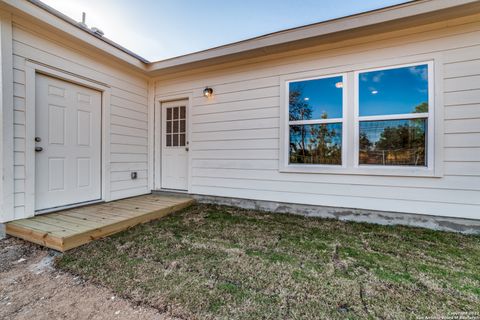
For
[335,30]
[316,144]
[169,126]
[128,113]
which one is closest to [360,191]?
[316,144]

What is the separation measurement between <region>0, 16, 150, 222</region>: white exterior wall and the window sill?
9.55 ft

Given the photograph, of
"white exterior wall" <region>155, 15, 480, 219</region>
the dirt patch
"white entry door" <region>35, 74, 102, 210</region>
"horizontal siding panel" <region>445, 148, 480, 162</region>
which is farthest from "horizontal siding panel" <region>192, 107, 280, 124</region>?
the dirt patch

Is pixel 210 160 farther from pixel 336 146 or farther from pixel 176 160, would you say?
pixel 336 146

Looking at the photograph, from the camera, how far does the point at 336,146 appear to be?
10.8 feet

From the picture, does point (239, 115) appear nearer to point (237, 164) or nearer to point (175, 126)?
point (237, 164)

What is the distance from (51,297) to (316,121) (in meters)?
3.53

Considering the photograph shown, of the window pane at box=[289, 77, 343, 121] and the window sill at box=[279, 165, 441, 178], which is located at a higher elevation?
the window pane at box=[289, 77, 343, 121]

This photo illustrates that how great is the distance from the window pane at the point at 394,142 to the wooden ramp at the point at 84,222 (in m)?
3.14

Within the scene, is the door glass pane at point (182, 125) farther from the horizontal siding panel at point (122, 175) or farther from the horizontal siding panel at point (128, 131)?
the horizontal siding panel at point (122, 175)

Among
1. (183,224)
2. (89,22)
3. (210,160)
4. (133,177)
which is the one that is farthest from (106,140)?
(89,22)

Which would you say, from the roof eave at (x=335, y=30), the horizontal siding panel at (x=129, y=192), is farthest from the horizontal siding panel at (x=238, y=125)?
the horizontal siding panel at (x=129, y=192)

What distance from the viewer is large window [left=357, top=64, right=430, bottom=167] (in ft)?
9.43

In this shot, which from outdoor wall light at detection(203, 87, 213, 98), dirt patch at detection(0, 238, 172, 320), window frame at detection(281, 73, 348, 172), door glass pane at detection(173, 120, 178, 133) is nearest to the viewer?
dirt patch at detection(0, 238, 172, 320)

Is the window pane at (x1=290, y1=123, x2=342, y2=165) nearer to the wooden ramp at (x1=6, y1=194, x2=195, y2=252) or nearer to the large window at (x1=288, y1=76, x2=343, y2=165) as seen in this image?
the large window at (x1=288, y1=76, x2=343, y2=165)
